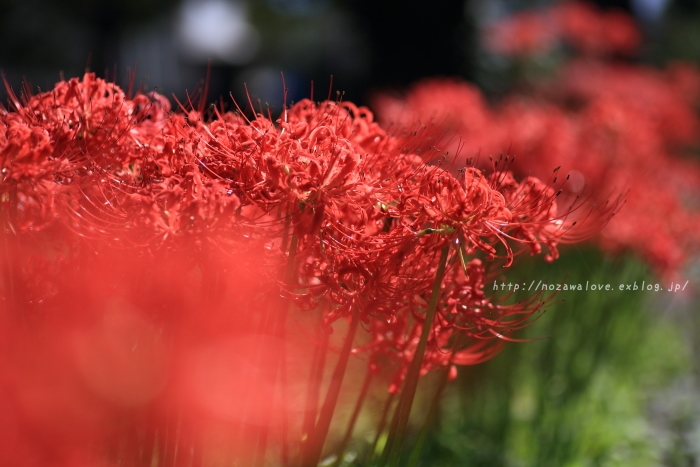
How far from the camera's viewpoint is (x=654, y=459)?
3416mm

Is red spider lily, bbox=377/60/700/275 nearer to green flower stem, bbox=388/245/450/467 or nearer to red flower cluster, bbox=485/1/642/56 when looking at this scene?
red flower cluster, bbox=485/1/642/56

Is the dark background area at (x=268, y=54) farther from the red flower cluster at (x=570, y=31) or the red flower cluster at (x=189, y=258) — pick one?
the red flower cluster at (x=570, y=31)

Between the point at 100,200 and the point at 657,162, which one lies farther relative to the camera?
the point at 657,162

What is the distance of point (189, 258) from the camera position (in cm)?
124

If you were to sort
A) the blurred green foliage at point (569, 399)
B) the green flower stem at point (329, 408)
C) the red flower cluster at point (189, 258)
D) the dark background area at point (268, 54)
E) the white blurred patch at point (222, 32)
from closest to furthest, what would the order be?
1. the red flower cluster at point (189, 258)
2. the green flower stem at point (329, 408)
3. the blurred green foliage at point (569, 399)
4. the dark background area at point (268, 54)
5. the white blurred patch at point (222, 32)

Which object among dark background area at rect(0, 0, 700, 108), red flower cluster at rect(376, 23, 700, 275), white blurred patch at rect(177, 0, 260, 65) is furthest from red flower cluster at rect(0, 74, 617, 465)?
white blurred patch at rect(177, 0, 260, 65)

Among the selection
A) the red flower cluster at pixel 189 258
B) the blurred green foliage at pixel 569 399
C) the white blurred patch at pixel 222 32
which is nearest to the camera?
the red flower cluster at pixel 189 258

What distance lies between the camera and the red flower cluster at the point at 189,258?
116 centimetres

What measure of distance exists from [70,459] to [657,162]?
3.69 m

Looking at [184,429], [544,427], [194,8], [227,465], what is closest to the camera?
[184,429]

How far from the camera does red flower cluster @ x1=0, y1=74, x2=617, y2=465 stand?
1163 mm

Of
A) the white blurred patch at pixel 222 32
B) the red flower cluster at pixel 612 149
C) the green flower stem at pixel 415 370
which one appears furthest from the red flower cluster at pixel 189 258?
the white blurred patch at pixel 222 32

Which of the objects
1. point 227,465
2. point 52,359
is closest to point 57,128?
point 52,359

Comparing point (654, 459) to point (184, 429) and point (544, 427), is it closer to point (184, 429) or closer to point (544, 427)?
point (544, 427)
